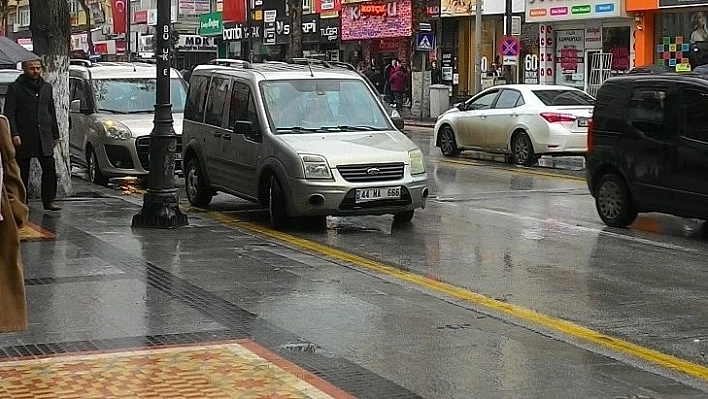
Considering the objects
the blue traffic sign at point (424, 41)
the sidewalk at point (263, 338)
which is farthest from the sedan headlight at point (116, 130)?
the blue traffic sign at point (424, 41)

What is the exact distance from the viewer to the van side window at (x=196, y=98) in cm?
1585

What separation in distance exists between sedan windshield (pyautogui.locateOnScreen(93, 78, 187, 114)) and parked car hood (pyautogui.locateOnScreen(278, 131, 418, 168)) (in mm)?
6337

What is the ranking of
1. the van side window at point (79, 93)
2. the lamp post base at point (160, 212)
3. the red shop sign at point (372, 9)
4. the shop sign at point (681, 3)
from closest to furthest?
the lamp post base at point (160, 212) < the van side window at point (79, 93) < the shop sign at point (681, 3) < the red shop sign at point (372, 9)

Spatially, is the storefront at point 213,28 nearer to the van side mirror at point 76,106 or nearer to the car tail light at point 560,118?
the car tail light at point 560,118

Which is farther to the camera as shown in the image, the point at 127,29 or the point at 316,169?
the point at 127,29

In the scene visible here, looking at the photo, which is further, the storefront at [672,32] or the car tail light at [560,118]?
A: the storefront at [672,32]

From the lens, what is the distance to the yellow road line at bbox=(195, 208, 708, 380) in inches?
295

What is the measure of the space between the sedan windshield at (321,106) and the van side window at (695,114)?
3.62m

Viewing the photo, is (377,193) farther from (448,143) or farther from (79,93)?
(448,143)

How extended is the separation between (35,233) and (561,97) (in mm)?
12473

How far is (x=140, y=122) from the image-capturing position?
749 inches

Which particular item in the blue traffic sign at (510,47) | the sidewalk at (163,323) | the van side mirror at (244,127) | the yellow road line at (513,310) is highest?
the blue traffic sign at (510,47)

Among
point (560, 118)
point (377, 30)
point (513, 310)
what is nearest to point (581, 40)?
point (377, 30)

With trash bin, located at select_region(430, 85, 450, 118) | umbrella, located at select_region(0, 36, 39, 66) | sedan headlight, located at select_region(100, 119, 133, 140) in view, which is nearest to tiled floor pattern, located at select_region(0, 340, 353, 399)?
umbrella, located at select_region(0, 36, 39, 66)
